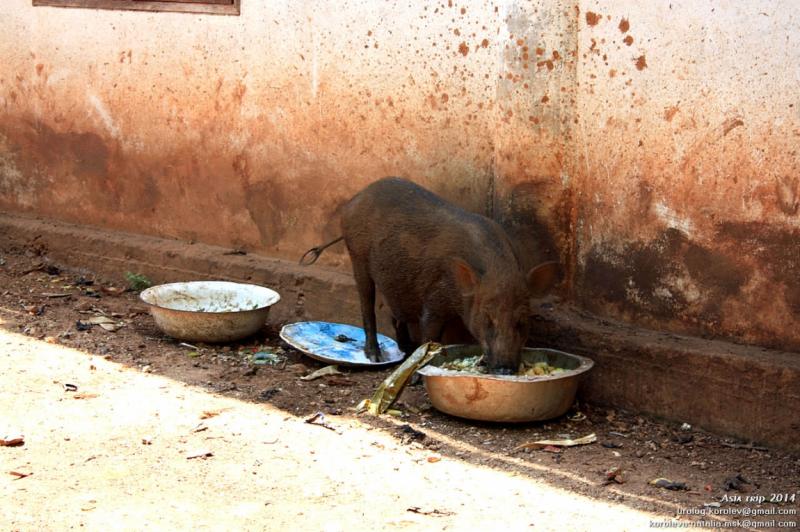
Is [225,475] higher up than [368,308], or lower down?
lower down

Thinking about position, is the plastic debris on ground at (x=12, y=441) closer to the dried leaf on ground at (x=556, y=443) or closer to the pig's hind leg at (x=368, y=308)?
the pig's hind leg at (x=368, y=308)

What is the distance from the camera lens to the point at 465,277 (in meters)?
5.46

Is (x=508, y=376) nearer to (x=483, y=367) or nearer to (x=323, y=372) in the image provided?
(x=483, y=367)

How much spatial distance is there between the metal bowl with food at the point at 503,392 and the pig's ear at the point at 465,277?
16.7 inches

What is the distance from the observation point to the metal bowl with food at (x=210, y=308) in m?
6.41

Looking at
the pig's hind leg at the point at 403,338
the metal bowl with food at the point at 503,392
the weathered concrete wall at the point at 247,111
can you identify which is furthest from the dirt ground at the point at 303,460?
the weathered concrete wall at the point at 247,111

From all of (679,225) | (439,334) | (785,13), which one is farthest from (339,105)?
(785,13)

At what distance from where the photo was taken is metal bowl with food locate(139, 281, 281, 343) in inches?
252

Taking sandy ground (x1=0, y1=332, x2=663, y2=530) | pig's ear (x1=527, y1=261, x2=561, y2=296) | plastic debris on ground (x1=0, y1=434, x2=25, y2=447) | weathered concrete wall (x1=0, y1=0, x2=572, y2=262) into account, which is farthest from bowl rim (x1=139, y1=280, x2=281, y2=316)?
pig's ear (x1=527, y1=261, x2=561, y2=296)

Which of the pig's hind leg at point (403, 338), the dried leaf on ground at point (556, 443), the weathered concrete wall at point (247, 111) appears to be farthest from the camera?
the pig's hind leg at point (403, 338)

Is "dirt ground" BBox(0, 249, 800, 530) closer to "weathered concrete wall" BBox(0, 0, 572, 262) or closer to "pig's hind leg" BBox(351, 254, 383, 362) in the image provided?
"pig's hind leg" BBox(351, 254, 383, 362)

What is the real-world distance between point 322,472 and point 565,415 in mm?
1454

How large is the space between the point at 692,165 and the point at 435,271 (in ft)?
4.76

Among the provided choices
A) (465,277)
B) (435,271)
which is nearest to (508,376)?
(465,277)
